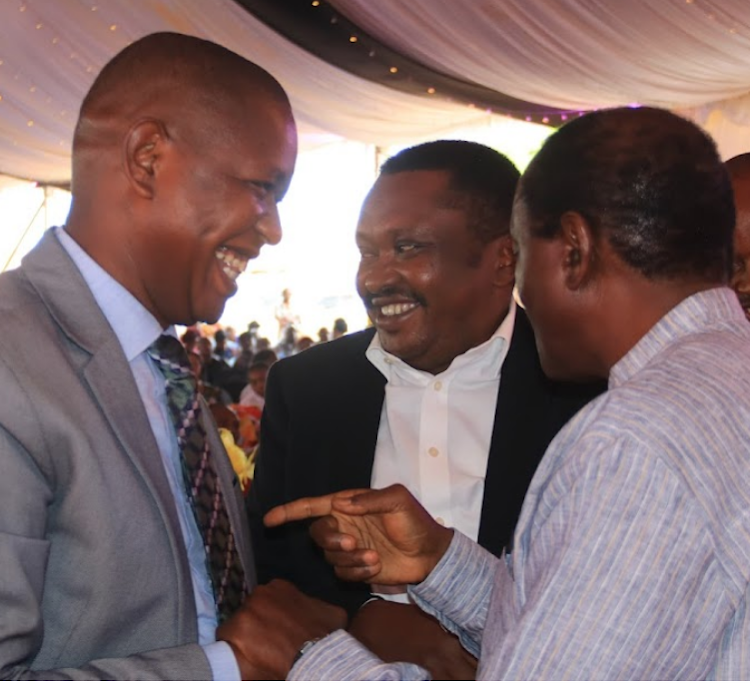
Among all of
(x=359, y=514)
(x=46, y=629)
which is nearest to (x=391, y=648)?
(x=359, y=514)

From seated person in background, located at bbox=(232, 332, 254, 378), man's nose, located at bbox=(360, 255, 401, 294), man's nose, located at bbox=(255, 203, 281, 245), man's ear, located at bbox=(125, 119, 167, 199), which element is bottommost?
seated person in background, located at bbox=(232, 332, 254, 378)

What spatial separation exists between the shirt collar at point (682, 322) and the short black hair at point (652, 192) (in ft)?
0.13

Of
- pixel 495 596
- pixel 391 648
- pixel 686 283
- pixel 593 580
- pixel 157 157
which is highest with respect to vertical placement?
pixel 157 157

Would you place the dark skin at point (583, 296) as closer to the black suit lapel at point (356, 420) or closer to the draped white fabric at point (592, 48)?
the black suit lapel at point (356, 420)

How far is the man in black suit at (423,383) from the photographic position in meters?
2.29

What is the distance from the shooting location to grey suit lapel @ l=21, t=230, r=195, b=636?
136cm

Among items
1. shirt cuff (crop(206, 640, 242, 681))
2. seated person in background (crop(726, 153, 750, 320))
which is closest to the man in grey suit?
shirt cuff (crop(206, 640, 242, 681))

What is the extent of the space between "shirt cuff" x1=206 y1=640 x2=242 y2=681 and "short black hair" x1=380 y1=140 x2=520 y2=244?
52.9 inches

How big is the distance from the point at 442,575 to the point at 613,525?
0.70m

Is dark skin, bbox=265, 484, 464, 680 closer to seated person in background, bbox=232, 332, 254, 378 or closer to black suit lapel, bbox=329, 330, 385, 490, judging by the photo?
black suit lapel, bbox=329, 330, 385, 490

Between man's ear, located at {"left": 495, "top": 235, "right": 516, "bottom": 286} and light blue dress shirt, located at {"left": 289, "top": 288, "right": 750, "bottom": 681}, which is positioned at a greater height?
man's ear, located at {"left": 495, "top": 235, "right": 516, "bottom": 286}

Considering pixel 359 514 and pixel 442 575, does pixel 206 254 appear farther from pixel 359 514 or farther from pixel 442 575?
pixel 442 575

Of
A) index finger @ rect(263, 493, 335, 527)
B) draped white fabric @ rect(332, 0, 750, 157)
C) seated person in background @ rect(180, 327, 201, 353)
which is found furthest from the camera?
seated person in background @ rect(180, 327, 201, 353)

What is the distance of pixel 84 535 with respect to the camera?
→ 126 cm
